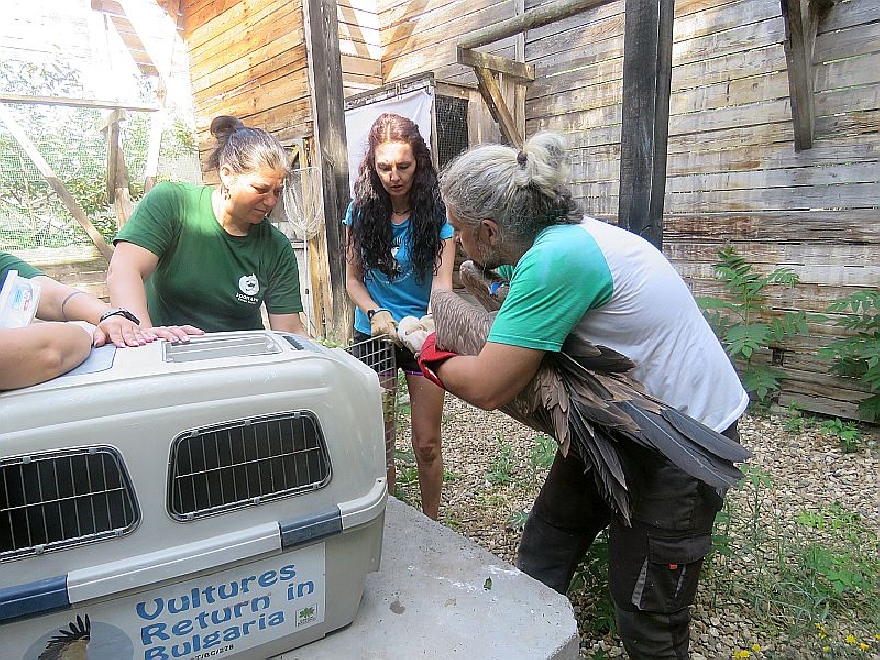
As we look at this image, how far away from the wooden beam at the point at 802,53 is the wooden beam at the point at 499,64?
2.04m

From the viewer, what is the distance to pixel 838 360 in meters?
3.74

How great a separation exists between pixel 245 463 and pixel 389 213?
1444 mm

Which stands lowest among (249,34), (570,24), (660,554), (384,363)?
(660,554)

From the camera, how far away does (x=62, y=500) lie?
837 millimetres

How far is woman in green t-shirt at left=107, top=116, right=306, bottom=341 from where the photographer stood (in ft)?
5.58

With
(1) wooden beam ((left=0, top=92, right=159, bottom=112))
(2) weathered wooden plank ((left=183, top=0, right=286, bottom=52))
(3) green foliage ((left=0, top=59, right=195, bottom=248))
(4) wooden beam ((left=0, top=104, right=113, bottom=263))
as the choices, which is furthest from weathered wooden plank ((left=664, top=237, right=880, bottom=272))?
(3) green foliage ((left=0, top=59, right=195, bottom=248))

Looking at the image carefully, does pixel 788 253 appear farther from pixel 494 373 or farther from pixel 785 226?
pixel 494 373

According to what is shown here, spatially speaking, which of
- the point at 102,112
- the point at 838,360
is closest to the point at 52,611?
the point at 838,360

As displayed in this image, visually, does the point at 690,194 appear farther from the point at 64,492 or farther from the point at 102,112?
the point at 102,112

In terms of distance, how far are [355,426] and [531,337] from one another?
1.37ft

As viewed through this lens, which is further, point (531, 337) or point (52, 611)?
point (531, 337)

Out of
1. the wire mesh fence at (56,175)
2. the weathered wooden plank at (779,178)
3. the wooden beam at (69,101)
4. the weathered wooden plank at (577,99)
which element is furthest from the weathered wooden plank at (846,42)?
the wire mesh fence at (56,175)

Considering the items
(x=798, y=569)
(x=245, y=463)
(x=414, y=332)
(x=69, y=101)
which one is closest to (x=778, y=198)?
(x=798, y=569)

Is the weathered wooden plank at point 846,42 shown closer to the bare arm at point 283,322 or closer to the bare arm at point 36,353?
the bare arm at point 283,322
